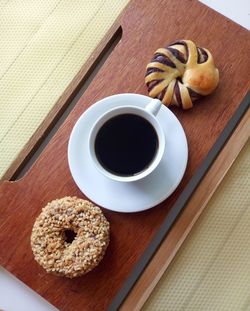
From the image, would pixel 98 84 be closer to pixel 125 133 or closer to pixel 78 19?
pixel 125 133

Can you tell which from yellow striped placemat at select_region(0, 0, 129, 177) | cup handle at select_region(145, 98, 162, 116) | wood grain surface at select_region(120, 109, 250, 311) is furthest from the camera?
yellow striped placemat at select_region(0, 0, 129, 177)

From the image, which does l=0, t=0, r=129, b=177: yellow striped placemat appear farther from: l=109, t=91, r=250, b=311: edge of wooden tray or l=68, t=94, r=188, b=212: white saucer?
l=109, t=91, r=250, b=311: edge of wooden tray

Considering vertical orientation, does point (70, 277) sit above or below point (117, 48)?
below

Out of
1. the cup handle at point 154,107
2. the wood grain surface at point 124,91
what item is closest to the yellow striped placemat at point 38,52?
the wood grain surface at point 124,91

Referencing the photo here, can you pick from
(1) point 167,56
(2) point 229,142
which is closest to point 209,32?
(1) point 167,56

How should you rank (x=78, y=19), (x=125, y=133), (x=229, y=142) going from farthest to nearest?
(x=78, y=19)
(x=229, y=142)
(x=125, y=133)

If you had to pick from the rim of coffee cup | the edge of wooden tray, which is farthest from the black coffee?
the edge of wooden tray

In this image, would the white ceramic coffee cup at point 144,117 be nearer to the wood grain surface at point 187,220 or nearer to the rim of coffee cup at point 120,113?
the rim of coffee cup at point 120,113
